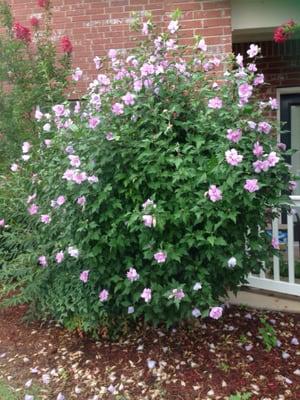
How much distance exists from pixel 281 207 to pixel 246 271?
0.51m

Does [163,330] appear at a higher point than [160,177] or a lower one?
lower

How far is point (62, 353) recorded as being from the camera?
384cm

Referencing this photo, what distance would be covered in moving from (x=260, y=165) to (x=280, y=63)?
→ 4218 mm

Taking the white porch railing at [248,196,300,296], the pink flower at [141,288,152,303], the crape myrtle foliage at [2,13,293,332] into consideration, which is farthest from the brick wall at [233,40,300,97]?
the pink flower at [141,288,152,303]

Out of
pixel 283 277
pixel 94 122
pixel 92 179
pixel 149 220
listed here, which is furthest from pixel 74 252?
pixel 283 277

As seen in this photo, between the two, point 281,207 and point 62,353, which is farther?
point 62,353

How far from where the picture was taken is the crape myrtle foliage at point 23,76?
16.9 feet

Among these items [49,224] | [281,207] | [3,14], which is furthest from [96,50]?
[281,207]

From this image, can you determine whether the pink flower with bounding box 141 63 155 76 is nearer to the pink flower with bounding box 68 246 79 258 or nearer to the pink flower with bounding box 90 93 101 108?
the pink flower with bounding box 90 93 101 108

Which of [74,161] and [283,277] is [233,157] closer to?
[74,161]

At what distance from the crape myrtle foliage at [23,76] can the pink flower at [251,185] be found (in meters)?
2.53

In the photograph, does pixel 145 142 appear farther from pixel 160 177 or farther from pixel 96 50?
pixel 96 50

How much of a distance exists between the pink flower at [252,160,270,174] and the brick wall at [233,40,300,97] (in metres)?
4.04

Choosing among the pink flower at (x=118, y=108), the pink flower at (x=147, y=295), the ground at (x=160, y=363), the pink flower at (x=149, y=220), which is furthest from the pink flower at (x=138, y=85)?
the ground at (x=160, y=363)
